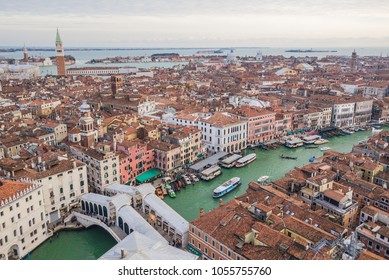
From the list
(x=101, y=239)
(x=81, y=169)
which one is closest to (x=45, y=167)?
(x=81, y=169)

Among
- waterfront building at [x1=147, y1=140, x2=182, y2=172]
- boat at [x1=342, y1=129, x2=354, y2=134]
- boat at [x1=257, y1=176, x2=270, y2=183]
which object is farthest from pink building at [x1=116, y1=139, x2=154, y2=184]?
boat at [x1=342, y1=129, x2=354, y2=134]

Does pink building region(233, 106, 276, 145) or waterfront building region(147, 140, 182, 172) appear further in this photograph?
pink building region(233, 106, 276, 145)

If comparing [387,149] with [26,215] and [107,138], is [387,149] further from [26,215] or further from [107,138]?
[26,215]

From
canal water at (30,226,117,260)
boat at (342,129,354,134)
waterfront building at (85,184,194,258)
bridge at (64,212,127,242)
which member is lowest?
canal water at (30,226,117,260)

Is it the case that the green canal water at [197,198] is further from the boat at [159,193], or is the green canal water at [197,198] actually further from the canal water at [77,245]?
the boat at [159,193]

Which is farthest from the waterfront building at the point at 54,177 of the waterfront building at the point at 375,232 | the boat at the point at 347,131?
the boat at the point at 347,131

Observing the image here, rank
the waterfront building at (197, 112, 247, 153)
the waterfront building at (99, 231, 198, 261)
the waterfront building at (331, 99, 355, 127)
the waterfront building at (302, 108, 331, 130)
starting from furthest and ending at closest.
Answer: the waterfront building at (331, 99, 355, 127) → the waterfront building at (302, 108, 331, 130) → the waterfront building at (197, 112, 247, 153) → the waterfront building at (99, 231, 198, 261)

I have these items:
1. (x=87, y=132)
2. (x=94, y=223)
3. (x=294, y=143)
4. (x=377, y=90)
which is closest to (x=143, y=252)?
(x=94, y=223)

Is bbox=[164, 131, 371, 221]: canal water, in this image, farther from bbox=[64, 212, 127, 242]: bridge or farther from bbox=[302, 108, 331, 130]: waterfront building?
bbox=[64, 212, 127, 242]: bridge
